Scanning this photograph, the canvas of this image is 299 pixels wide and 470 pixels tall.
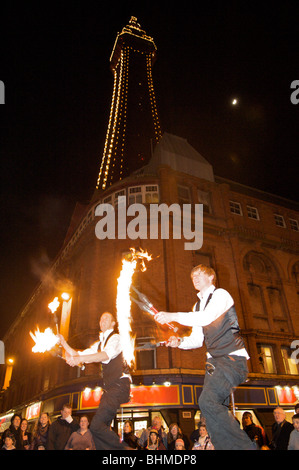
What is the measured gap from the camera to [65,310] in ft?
79.3

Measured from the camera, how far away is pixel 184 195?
81.9 feet

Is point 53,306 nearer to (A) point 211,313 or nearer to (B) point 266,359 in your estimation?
(A) point 211,313

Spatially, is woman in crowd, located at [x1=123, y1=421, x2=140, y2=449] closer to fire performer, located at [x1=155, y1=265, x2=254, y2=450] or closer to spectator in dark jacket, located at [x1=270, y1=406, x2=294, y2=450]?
spectator in dark jacket, located at [x1=270, y1=406, x2=294, y2=450]

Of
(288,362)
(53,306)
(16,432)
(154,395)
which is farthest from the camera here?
(288,362)

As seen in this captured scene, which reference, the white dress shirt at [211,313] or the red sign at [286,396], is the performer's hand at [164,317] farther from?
the red sign at [286,396]

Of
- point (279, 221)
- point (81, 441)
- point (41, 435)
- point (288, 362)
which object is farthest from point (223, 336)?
point (279, 221)

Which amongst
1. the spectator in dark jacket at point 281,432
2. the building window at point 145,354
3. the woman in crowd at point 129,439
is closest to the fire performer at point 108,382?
the spectator in dark jacket at point 281,432

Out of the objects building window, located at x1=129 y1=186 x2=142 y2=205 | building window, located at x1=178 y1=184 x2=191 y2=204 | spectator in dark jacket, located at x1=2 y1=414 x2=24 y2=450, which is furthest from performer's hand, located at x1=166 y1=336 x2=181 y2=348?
building window, located at x1=178 y1=184 x2=191 y2=204

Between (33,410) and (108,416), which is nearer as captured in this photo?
(108,416)

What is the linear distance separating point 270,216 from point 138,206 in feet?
42.9

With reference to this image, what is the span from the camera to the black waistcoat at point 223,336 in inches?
148

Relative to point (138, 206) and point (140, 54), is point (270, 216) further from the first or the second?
point (140, 54)

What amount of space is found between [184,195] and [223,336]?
71.1 feet
